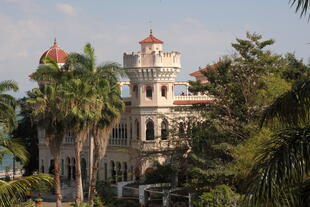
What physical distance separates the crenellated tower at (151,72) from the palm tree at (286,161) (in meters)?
33.6

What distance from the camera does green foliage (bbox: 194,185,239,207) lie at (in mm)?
27250

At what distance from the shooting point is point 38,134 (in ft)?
181

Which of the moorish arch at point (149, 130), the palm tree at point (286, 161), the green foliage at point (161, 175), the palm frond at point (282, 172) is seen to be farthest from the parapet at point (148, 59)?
the palm frond at point (282, 172)

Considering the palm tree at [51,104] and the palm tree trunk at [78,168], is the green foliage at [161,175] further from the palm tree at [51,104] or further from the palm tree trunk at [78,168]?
the palm tree at [51,104]

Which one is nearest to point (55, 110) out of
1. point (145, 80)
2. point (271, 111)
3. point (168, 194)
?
point (168, 194)

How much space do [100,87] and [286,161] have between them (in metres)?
25.7

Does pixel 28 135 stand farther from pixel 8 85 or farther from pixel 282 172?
pixel 282 172

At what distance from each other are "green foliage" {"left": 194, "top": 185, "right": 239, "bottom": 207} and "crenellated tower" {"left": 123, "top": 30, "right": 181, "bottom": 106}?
14533 mm

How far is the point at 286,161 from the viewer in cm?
812

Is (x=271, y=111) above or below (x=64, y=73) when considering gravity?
below

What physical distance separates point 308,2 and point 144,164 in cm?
3408

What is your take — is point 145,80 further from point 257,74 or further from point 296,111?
point 296,111

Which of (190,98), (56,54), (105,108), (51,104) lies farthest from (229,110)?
(56,54)

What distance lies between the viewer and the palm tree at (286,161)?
26.0 feet
